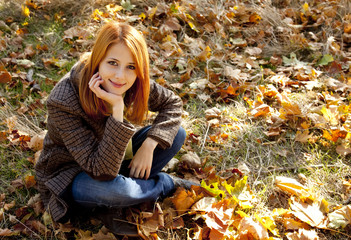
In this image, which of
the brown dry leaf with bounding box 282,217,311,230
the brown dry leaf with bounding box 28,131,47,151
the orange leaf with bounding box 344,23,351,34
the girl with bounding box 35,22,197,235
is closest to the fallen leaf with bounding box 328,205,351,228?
the brown dry leaf with bounding box 282,217,311,230

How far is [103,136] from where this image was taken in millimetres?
1678

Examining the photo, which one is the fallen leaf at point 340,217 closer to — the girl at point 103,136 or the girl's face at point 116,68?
the girl at point 103,136

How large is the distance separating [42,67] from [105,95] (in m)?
1.75

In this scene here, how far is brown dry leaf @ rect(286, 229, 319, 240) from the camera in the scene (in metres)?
1.74

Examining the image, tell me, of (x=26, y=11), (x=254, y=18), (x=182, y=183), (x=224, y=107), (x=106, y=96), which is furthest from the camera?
(x=254, y=18)

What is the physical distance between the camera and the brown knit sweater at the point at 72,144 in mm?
1650

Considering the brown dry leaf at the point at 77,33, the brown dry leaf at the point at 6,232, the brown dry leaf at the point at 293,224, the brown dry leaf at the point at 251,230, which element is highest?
the brown dry leaf at the point at 77,33

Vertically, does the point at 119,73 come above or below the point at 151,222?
above

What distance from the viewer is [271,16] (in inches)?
146

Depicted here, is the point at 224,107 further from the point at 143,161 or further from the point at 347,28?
the point at 347,28

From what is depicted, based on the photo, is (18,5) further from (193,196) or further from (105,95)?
(193,196)

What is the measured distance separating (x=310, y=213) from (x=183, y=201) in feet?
2.36

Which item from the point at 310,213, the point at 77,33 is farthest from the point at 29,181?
the point at 77,33

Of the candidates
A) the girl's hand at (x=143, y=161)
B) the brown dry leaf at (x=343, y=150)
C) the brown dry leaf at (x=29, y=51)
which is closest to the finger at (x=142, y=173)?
the girl's hand at (x=143, y=161)
